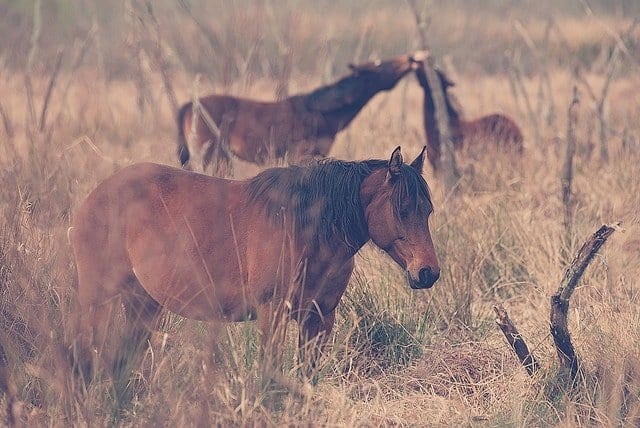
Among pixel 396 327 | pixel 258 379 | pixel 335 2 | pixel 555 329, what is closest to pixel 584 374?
pixel 555 329

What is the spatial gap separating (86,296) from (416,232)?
1.41 meters

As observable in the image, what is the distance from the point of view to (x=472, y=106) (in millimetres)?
12859

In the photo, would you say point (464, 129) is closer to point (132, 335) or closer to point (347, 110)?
point (347, 110)

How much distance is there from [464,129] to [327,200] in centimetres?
509

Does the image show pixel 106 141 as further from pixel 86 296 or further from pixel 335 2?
pixel 335 2

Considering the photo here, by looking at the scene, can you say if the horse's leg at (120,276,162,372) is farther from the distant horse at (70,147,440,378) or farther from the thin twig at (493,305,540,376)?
the thin twig at (493,305,540,376)

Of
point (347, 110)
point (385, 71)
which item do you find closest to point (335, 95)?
point (347, 110)

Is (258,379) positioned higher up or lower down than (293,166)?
lower down

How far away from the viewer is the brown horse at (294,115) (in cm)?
831

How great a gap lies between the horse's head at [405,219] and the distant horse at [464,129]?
4737 mm

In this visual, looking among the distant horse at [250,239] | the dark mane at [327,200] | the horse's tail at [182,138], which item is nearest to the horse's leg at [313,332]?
the distant horse at [250,239]

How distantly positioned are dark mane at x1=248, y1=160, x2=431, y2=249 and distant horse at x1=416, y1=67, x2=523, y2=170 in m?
4.66

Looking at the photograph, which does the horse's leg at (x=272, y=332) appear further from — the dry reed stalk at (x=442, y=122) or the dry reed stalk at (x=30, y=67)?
the dry reed stalk at (x=30, y=67)

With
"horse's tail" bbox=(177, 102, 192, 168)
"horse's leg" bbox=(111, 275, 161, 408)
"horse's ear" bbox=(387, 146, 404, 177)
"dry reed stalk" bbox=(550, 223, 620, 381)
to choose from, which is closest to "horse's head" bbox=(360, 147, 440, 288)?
"horse's ear" bbox=(387, 146, 404, 177)
